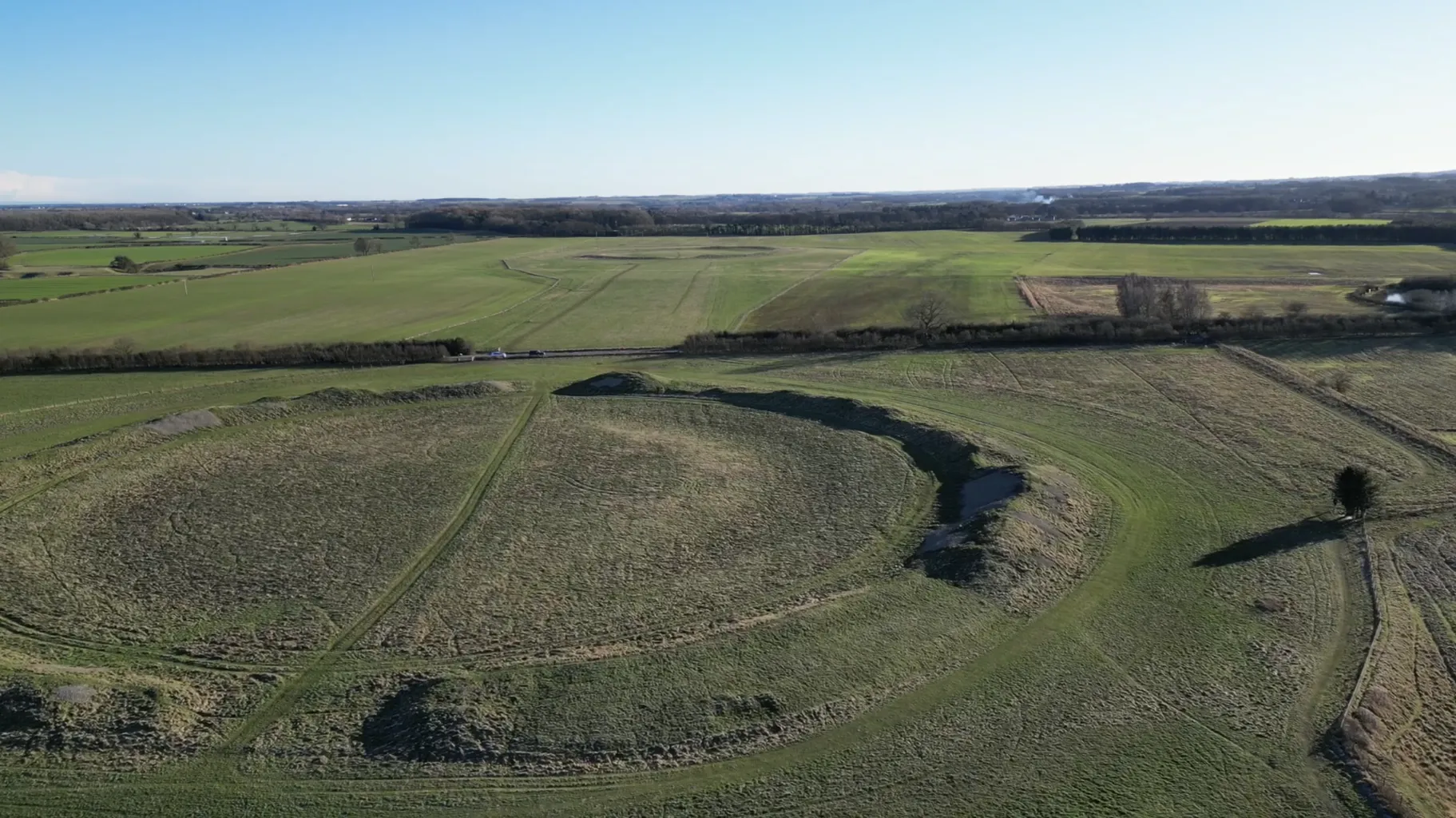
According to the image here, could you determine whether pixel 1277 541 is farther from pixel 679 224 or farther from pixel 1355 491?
pixel 679 224

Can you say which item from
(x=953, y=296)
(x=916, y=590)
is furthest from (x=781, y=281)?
(x=916, y=590)

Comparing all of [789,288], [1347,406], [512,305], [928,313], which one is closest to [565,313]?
[512,305]

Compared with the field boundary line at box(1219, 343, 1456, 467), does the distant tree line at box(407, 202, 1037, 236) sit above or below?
above

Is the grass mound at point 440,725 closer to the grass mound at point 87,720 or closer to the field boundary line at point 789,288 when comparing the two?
the grass mound at point 87,720

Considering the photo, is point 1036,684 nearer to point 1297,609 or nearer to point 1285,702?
point 1285,702

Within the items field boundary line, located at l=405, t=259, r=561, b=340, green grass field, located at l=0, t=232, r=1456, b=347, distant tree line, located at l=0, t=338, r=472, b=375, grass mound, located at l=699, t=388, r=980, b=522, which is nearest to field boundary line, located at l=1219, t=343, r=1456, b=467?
grass mound, located at l=699, t=388, r=980, b=522

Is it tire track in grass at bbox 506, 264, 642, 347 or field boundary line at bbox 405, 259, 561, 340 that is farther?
field boundary line at bbox 405, 259, 561, 340

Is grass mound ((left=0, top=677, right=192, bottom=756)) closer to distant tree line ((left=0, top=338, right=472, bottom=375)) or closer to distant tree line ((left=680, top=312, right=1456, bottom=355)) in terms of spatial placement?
distant tree line ((left=0, top=338, right=472, bottom=375))

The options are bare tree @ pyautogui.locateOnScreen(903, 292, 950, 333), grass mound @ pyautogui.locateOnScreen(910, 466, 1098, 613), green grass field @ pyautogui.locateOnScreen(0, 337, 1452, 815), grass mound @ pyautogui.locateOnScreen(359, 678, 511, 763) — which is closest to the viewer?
green grass field @ pyautogui.locateOnScreen(0, 337, 1452, 815)
